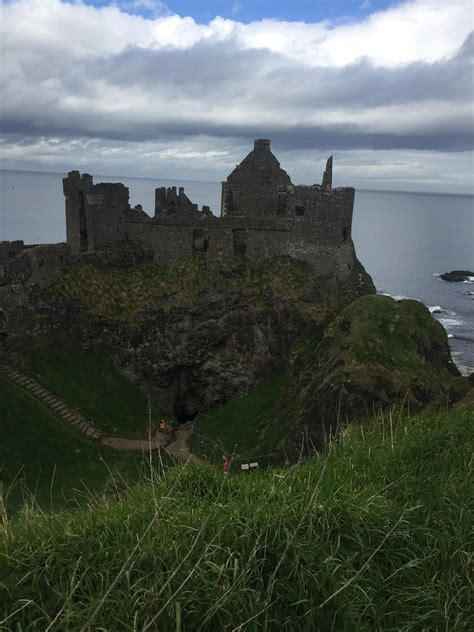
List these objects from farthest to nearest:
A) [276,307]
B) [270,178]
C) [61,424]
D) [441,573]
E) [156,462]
Answer: [270,178] → [276,307] → [61,424] → [156,462] → [441,573]

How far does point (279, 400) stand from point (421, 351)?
9.99 m

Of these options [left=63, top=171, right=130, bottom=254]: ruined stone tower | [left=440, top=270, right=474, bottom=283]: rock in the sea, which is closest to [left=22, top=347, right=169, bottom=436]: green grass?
[left=63, top=171, right=130, bottom=254]: ruined stone tower

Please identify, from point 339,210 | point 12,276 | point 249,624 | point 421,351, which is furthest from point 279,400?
point 249,624

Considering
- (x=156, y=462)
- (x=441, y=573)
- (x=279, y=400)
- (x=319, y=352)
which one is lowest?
(x=156, y=462)

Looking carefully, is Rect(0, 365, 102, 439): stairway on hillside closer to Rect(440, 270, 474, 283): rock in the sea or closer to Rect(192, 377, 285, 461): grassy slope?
Rect(192, 377, 285, 461): grassy slope

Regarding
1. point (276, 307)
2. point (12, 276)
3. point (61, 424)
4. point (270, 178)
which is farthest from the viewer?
point (270, 178)

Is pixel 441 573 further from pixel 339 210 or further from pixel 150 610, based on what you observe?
pixel 339 210

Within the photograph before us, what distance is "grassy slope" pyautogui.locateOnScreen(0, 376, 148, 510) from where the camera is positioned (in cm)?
2781

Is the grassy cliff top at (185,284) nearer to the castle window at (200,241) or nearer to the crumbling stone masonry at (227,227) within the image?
the castle window at (200,241)

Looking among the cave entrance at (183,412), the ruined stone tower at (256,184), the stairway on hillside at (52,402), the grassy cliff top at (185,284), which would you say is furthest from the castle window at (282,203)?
the stairway on hillside at (52,402)

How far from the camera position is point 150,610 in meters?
5.37

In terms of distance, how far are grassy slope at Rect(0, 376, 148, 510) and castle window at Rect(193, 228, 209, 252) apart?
18530 mm

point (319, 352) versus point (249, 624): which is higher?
point (249, 624)

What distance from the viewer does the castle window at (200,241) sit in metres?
42.6
